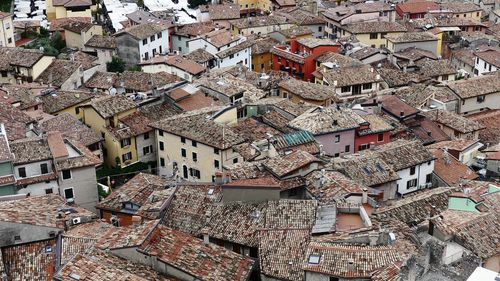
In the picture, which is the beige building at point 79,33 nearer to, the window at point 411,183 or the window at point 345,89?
the window at point 345,89

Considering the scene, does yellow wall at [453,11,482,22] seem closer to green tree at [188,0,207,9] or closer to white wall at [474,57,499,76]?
white wall at [474,57,499,76]

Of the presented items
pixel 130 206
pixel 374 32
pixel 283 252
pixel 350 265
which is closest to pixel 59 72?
pixel 130 206

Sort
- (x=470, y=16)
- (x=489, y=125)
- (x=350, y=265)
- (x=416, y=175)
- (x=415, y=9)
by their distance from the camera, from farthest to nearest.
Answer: (x=470, y=16)
(x=415, y=9)
(x=489, y=125)
(x=416, y=175)
(x=350, y=265)

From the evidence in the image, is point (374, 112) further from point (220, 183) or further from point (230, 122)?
point (220, 183)

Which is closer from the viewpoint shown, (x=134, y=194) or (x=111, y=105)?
(x=134, y=194)

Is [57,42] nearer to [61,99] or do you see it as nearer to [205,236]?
[61,99]

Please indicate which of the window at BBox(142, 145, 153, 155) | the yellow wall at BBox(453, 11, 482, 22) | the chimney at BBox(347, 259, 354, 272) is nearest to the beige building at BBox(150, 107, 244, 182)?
the window at BBox(142, 145, 153, 155)

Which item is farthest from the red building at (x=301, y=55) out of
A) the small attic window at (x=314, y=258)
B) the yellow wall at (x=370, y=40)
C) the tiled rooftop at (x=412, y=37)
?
the small attic window at (x=314, y=258)
